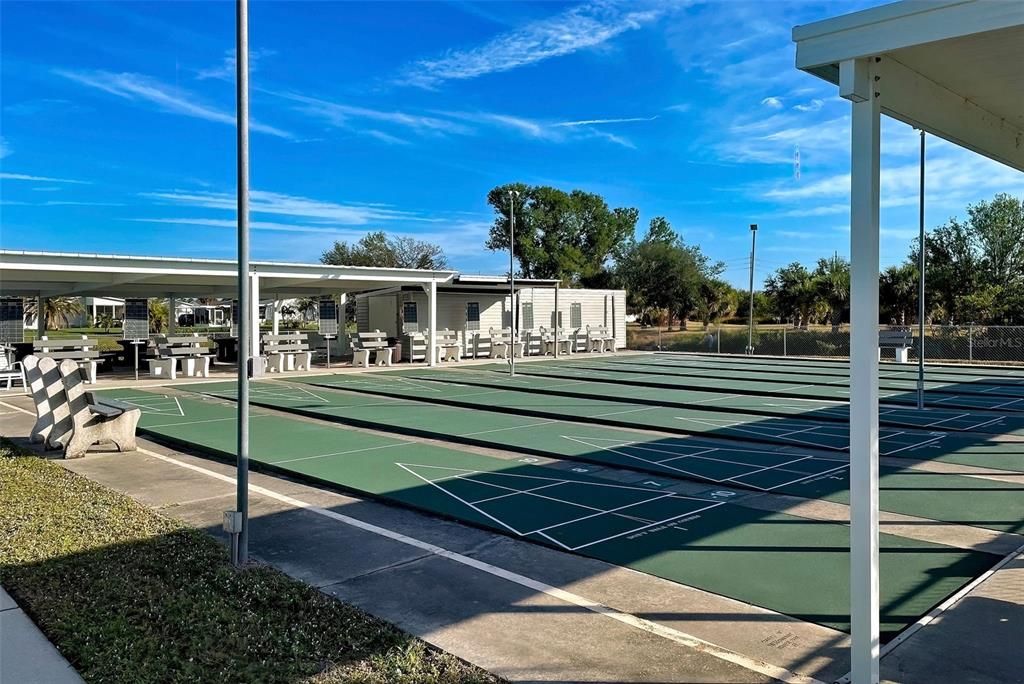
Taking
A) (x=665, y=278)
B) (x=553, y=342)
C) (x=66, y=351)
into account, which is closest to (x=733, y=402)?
(x=66, y=351)

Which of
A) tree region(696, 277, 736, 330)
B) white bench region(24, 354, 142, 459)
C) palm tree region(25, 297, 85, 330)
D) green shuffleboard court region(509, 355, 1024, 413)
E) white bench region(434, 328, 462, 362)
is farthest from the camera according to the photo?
tree region(696, 277, 736, 330)

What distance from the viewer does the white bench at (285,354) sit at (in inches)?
886

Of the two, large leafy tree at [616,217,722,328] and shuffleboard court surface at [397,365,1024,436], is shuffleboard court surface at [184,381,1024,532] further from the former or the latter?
large leafy tree at [616,217,722,328]

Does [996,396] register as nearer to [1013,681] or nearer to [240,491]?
[1013,681]

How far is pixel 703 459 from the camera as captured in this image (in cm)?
871

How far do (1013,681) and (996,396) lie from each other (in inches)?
577

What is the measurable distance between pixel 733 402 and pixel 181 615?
1211 centimetres

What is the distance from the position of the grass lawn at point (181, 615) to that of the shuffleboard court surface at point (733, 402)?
9.33 metres

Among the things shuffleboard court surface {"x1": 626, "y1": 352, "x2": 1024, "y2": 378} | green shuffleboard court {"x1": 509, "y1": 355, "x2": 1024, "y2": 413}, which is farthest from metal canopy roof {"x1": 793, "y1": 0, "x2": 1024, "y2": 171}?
shuffleboard court surface {"x1": 626, "y1": 352, "x2": 1024, "y2": 378}

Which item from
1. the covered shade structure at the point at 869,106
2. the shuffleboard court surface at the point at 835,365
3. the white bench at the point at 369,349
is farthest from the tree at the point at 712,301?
the covered shade structure at the point at 869,106

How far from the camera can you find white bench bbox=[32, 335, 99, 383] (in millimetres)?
18234

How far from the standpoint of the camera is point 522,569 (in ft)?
16.2

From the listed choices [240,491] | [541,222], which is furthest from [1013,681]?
[541,222]

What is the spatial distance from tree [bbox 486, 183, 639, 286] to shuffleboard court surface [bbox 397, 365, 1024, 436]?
37304 mm
